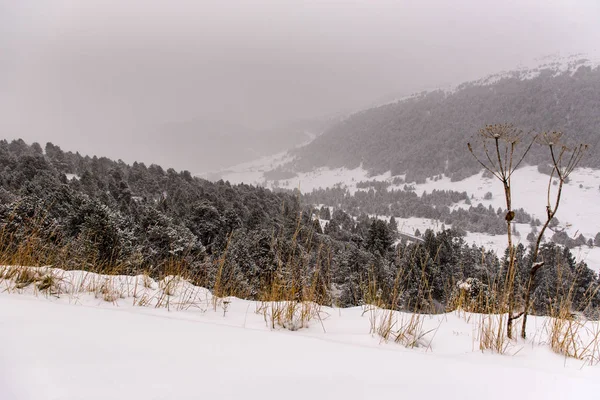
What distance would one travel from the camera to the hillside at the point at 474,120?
128 metres

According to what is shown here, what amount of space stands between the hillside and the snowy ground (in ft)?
464

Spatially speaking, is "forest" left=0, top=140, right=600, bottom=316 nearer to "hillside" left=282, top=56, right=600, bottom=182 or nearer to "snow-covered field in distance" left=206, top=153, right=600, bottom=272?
"snow-covered field in distance" left=206, top=153, right=600, bottom=272

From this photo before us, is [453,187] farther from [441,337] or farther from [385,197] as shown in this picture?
[441,337]

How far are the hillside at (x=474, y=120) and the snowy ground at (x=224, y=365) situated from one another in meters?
141

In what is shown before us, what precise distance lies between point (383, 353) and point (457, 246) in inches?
1454

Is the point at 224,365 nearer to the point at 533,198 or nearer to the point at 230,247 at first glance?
the point at 230,247

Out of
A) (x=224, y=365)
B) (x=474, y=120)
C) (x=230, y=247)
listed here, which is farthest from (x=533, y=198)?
(x=224, y=365)

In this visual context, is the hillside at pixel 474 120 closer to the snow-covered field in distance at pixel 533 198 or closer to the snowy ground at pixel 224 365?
the snow-covered field in distance at pixel 533 198

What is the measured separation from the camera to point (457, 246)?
33.4 metres

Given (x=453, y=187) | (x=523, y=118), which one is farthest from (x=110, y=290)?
(x=523, y=118)

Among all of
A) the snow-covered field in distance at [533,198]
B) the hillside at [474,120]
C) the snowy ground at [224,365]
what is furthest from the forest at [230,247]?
the hillside at [474,120]

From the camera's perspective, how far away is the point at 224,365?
1317 mm

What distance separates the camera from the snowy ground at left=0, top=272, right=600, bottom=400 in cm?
105

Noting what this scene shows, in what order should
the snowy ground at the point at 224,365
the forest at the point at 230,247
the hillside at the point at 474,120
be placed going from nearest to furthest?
the snowy ground at the point at 224,365 < the forest at the point at 230,247 < the hillside at the point at 474,120
